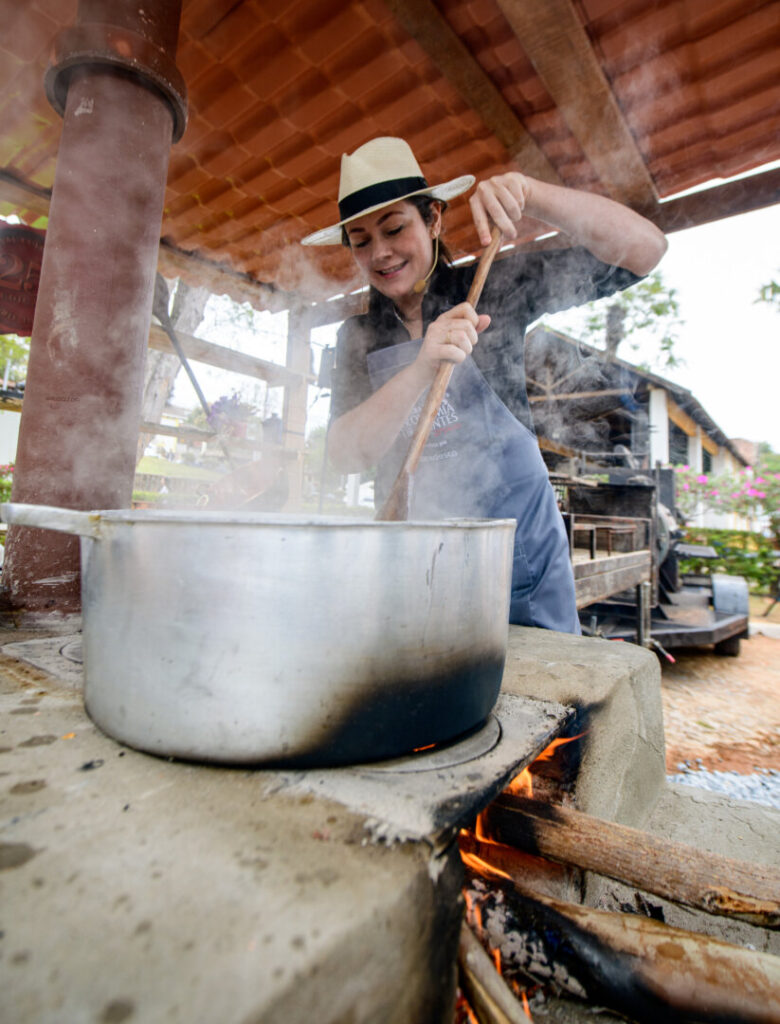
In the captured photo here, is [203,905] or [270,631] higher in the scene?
[270,631]

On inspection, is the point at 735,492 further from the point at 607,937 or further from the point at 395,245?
the point at 607,937

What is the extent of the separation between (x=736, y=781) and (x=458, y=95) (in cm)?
418

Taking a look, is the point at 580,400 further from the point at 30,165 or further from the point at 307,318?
the point at 30,165

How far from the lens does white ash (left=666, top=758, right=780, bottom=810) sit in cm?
306

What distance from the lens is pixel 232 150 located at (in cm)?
277

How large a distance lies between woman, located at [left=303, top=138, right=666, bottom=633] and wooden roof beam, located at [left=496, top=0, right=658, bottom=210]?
1.87 ft

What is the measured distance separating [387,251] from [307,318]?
271cm

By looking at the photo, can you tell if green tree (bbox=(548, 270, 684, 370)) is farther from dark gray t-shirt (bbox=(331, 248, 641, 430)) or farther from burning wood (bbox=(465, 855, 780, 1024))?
burning wood (bbox=(465, 855, 780, 1024))

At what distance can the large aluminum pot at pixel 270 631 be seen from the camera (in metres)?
0.72

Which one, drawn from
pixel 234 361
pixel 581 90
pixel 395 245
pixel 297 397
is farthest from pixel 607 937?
pixel 234 361

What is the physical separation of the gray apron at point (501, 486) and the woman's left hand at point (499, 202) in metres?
0.57

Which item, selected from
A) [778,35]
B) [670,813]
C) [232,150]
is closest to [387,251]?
[232,150]

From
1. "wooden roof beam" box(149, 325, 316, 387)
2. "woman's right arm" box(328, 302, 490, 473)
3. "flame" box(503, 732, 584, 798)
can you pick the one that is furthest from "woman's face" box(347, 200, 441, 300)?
"wooden roof beam" box(149, 325, 316, 387)

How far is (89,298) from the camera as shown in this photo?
5.28ft
